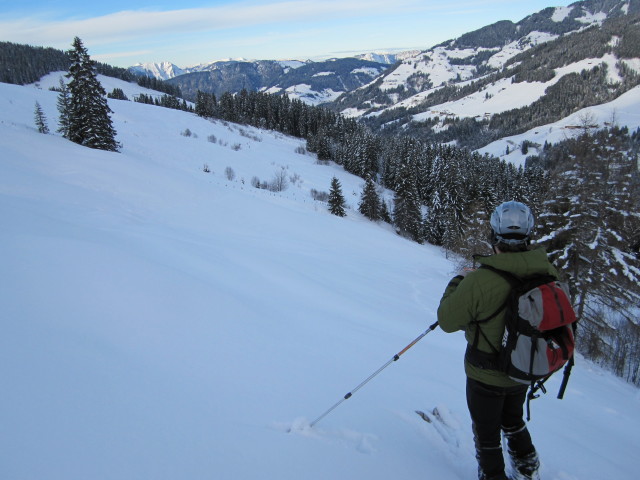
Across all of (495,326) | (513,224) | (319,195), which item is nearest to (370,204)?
(319,195)

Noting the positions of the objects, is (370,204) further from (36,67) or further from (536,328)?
(36,67)

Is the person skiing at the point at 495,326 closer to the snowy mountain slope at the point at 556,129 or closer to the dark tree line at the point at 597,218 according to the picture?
the dark tree line at the point at 597,218

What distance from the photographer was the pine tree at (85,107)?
24.7m

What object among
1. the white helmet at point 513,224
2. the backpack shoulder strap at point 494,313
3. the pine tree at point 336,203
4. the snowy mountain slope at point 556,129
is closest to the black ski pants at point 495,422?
the backpack shoulder strap at point 494,313

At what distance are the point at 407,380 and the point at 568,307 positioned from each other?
3.19 metres

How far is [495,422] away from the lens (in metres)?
2.91

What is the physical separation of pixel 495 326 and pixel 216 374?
2904 millimetres

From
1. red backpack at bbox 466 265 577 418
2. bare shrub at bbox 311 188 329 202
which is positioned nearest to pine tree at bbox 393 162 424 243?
bare shrub at bbox 311 188 329 202

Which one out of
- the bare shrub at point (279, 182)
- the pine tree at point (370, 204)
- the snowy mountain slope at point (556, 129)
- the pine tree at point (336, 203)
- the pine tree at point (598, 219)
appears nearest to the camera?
the pine tree at point (598, 219)

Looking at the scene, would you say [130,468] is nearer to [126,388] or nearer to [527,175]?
[126,388]

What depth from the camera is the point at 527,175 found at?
6681cm

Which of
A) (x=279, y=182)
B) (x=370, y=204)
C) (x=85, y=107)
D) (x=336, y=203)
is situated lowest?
(x=370, y=204)

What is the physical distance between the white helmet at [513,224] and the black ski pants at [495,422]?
1.24 m

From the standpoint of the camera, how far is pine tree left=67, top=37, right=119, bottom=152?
24688mm
